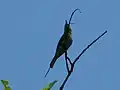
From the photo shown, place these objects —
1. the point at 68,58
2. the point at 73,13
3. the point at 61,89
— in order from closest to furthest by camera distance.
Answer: the point at 61,89
the point at 68,58
the point at 73,13

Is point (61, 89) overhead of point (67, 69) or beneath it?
beneath

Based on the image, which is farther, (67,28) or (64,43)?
(64,43)

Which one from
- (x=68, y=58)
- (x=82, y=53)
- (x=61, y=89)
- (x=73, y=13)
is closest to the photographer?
(x=61, y=89)

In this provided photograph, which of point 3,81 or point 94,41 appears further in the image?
point 3,81

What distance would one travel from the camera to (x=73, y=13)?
489cm

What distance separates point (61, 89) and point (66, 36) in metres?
1.35

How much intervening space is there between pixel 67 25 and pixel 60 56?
0.47 meters

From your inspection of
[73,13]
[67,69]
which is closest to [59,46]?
[73,13]

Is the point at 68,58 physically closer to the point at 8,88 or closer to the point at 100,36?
the point at 100,36

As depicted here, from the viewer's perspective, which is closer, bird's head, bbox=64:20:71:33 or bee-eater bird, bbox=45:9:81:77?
bird's head, bbox=64:20:71:33

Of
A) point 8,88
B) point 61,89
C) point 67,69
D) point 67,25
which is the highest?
point 67,25

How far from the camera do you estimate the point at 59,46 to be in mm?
5363

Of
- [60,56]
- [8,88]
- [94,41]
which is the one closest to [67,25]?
[60,56]

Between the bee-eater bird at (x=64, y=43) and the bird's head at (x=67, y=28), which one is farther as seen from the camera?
the bee-eater bird at (x=64, y=43)
